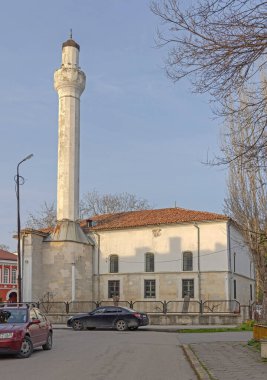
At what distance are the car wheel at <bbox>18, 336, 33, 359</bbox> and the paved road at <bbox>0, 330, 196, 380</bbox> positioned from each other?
0.23 metres

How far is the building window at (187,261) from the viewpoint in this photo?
45.8 metres

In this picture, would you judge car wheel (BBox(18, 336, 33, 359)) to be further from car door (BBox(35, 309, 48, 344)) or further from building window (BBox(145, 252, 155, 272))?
building window (BBox(145, 252, 155, 272))

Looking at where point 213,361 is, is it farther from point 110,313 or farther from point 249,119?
point 110,313

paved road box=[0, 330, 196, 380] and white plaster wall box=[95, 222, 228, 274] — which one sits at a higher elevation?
white plaster wall box=[95, 222, 228, 274]

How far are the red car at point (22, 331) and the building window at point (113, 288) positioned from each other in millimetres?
31300

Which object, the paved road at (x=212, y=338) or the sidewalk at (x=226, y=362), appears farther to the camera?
the paved road at (x=212, y=338)

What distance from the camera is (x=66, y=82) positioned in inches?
1922

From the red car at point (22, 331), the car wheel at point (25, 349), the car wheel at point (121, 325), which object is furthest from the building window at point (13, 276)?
the car wheel at point (25, 349)

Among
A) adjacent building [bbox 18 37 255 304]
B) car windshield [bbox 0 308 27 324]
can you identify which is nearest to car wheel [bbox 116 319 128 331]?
car windshield [bbox 0 308 27 324]

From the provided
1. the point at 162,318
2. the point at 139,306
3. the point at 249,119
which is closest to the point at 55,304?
the point at 139,306

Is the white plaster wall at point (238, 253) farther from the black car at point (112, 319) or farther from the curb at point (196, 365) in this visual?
the curb at point (196, 365)

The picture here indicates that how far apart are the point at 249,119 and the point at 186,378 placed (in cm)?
547

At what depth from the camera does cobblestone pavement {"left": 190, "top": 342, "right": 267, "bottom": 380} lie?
11.2 metres

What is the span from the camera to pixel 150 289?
46.9 metres
